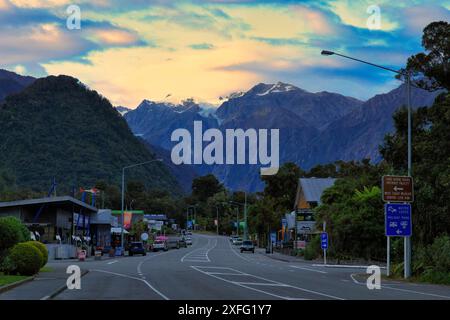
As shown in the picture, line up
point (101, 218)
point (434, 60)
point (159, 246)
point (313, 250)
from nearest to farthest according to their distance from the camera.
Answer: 1. point (434, 60)
2. point (313, 250)
3. point (101, 218)
4. point (159, 246)

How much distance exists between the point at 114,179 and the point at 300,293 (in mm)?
139755

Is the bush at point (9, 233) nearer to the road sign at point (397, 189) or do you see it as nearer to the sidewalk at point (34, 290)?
the sidewalk at point (34, 290)

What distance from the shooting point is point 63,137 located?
149000 mm

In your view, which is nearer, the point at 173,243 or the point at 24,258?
the point at 24,258

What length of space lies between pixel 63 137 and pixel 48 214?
8521 cm

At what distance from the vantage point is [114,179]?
161m

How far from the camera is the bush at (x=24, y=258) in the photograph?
104 feet

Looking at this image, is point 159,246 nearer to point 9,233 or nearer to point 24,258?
point 9,233

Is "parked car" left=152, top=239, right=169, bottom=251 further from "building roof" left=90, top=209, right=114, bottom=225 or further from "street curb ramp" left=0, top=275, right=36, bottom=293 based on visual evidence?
"street curb ramp" left=0, top=275, right=36, bottom=293

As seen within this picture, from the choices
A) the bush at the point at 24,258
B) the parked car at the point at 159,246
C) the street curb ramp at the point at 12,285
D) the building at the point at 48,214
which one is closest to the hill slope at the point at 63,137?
the parked car at the point at 159,246

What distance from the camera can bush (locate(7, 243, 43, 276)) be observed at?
31.5 meters

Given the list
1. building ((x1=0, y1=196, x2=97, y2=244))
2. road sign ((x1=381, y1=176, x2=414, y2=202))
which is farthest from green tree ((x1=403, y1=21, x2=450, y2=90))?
building ((x1=0, y1=196, x2=97, y2=244))

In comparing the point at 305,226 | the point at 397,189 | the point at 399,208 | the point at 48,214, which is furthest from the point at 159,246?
the point at 397,189

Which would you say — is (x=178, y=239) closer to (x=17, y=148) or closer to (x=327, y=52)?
(x=17, y=148)
